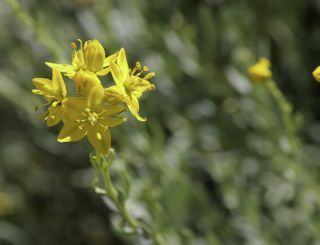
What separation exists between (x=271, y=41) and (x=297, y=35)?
39 centimetres

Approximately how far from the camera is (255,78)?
1768 mm

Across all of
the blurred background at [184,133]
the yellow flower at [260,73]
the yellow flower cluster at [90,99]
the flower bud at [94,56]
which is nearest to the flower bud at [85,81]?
the yellow flower cluster at [90,99]

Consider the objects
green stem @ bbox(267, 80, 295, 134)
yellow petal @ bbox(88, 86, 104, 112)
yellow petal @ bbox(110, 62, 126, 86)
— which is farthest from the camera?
green stem @ bbox(267, 80, 295, 134)

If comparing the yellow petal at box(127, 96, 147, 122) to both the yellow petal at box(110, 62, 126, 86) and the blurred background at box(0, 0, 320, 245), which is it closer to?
the yellow petal at box(110, 62, 126, 86)

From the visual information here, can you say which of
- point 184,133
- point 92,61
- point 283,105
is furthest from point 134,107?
point 184,133

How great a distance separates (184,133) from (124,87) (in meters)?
1.04

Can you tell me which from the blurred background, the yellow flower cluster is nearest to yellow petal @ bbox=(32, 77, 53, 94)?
the yellow flower cluster

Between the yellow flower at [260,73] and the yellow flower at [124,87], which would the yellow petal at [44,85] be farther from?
the yellow flower at [260,73]

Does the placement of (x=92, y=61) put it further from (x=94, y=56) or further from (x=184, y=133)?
(x=184, y=133)

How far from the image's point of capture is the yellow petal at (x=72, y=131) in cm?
133

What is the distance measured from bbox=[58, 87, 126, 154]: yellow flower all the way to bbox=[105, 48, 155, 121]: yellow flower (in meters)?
0.03

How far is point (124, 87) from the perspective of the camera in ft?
4.67

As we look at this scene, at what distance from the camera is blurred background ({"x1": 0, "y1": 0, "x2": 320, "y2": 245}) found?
6.66 feet

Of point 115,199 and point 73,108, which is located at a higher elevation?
point 73,108
